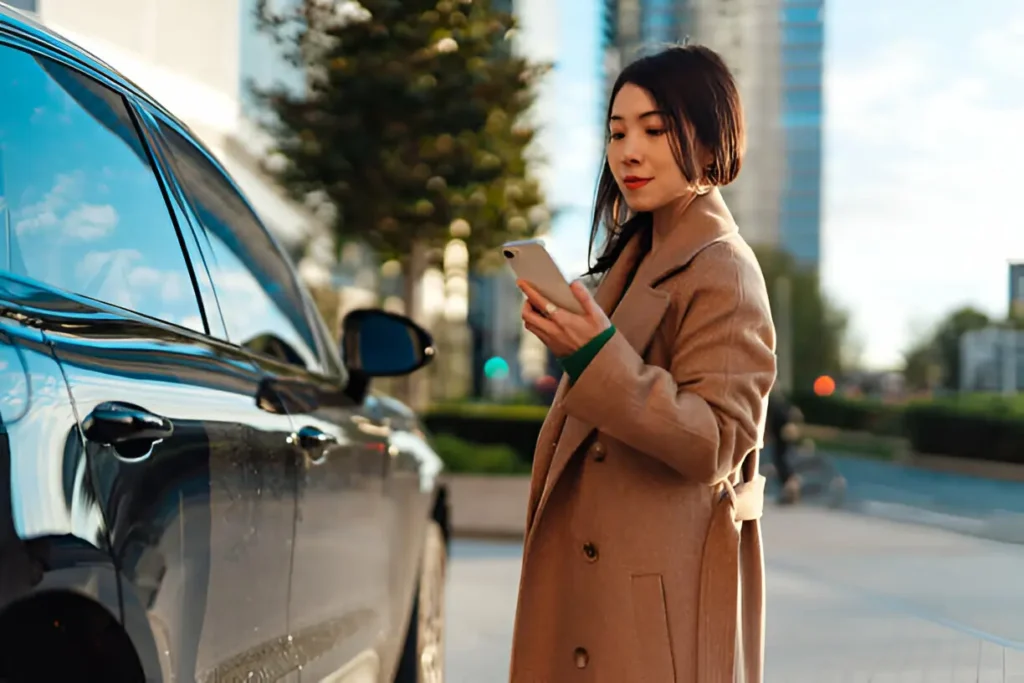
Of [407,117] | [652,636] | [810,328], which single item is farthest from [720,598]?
[810,328]

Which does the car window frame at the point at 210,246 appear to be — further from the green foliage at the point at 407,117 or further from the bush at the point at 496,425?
the bush at the point at 496,425

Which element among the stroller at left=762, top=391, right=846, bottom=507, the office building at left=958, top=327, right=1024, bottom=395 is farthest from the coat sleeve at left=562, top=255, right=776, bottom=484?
the office building at left=958, top=327, right=1024, bottom=395

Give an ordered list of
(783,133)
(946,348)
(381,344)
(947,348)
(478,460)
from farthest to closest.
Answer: (783,133) < (946,348) < (947,348) < (478,460) < (381,344)

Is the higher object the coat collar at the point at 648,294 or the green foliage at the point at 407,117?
the green foliage at the point at 407,117

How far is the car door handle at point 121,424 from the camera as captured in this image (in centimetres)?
184

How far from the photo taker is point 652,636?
223cm

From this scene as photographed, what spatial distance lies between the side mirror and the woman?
125 cm

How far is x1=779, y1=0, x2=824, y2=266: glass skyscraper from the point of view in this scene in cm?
16912

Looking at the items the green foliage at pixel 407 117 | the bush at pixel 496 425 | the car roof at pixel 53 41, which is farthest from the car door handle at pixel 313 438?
the bush at pixel 496 425

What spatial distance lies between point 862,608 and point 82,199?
700 centimetres

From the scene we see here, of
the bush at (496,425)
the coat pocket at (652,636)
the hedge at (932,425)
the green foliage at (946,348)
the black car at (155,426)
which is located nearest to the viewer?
the black car at (155,426)

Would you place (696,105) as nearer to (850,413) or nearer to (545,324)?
(545,324)

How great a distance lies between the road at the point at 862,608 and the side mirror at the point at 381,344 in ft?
8.97

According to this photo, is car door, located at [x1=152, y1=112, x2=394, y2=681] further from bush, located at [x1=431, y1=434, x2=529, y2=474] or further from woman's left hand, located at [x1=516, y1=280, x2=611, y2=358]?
bush, located at [x1=431, y1=434, x2=529, y2=474]
